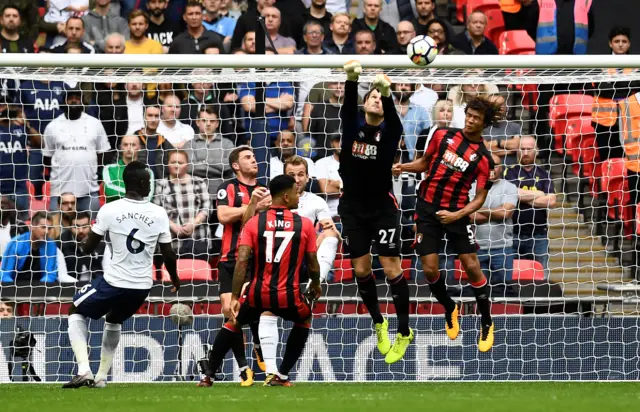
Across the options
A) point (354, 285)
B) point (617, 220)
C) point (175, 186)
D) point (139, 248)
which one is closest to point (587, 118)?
point (617, 220)

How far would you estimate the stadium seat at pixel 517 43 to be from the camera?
16.1 metres

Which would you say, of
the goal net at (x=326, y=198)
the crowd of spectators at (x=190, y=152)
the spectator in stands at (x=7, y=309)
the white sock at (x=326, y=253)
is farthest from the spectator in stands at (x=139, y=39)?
the white sock at (x=326, y=253)

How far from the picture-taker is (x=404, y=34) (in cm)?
1602

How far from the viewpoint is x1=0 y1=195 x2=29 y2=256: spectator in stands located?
46.1 ft

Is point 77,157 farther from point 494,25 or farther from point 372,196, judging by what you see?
point 494,25

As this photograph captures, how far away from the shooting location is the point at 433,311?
13.3 meters

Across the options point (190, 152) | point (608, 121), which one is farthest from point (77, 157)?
point (608, 121)

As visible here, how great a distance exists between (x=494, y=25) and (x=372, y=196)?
6.45m

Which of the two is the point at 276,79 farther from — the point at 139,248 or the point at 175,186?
the point at 139,248

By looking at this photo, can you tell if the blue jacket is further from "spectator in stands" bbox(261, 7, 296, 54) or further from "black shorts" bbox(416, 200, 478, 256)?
"black shorts" bbox(416, 200, 478, 256)

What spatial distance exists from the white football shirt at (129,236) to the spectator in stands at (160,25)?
641 centimetres

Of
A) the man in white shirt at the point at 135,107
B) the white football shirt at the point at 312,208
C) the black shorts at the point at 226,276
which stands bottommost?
the black shorts at the point at 226,276

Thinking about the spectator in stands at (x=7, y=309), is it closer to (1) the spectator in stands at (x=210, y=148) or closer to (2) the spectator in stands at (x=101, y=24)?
(1) the spectator in stands at (x=210, y=148)

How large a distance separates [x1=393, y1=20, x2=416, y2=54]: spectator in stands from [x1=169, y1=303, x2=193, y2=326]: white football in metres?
5.30
